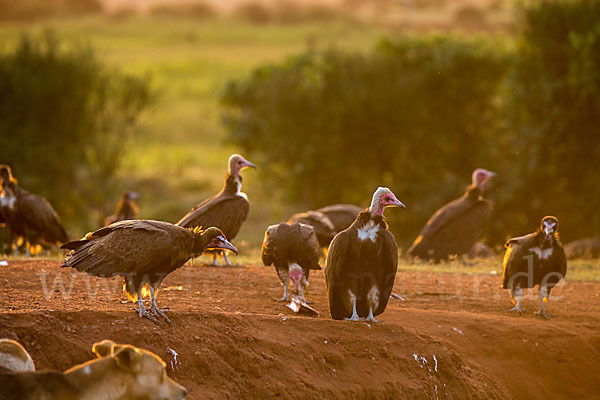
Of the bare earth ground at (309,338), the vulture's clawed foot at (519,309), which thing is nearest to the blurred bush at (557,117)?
the bare earth ground at (309,338)

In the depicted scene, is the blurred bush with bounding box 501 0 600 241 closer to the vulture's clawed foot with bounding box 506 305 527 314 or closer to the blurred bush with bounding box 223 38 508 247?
the blurred bush with bounding box 223 38 508 247

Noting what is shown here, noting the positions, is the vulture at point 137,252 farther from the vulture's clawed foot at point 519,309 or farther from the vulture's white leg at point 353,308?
the vulture's clawed foot at point 519,309

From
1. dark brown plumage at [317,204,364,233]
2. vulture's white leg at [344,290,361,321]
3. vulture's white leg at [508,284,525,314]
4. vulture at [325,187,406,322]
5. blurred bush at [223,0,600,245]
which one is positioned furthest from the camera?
blurred bush at [223,0,600,245]

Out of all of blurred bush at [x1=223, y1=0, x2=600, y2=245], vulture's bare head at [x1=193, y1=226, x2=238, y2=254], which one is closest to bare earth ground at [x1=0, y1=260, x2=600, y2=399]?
vulture's bare head at [x1=193, y1=226, x2=238, y2=254]

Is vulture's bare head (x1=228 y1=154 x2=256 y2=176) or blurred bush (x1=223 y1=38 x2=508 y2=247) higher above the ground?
blurred bush (x1=223 y1=38 x2=508 y2=247)

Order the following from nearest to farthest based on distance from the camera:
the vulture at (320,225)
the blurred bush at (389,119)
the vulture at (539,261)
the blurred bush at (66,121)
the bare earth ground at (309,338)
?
the bare earth ground at (309,338) → the vulture at (539,261) → the vulture at (320,225) → the blurred bush at (66,121) → the blurred bush at (389,119)

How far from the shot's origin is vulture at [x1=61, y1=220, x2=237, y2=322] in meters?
8.11

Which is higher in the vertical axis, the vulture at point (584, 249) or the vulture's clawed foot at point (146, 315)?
the vulture's clawed foot at point (146, 315)

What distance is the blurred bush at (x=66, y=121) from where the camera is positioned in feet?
80.8

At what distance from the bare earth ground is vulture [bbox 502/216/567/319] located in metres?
0.44

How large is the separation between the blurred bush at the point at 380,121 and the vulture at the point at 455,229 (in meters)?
11.1

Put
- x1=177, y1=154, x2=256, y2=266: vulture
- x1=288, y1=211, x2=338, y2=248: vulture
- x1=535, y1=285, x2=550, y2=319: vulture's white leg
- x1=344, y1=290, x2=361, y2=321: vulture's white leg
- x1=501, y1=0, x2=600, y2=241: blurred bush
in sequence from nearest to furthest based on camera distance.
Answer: x1=344, y1=290, x2=361, y2=321: vulture's white leg
x1=535, y1=285, x2=550, y2=319: vulture's white leg
x1=177, y1=154, x2=256, y2=266: vulture
x1=288, y1=211, x2=338, y2=248: vulture
x1=501, y1=0, x2=600, y2=241: blurred bush

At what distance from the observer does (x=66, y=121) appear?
25.5 metres

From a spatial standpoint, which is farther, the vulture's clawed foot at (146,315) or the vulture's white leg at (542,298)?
the vulture's white leg at (542,298)
